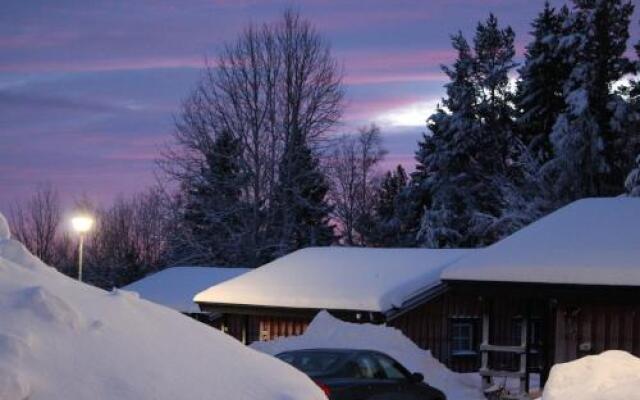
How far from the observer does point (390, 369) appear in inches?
597

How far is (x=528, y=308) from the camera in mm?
21531

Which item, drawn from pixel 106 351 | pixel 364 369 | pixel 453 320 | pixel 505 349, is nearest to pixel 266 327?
pixel 453 320

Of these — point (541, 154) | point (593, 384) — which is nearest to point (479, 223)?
point (541, 154)

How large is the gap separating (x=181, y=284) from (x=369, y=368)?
26.2 m

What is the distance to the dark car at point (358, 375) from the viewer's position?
1360 cm

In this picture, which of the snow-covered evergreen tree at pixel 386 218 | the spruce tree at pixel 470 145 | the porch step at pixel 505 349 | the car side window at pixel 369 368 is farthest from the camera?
the snow-covered evergreen tree at pixel 386 218

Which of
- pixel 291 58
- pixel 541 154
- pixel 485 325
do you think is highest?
pixel 291 58

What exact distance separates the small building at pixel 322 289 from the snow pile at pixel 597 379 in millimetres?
17314

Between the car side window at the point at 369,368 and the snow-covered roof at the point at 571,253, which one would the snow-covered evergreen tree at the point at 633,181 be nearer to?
the snow-covered roof at the point at 571,253

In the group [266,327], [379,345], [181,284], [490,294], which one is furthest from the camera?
[181,284]

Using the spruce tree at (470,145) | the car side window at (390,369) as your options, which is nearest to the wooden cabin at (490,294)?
the car side window at (390,369)

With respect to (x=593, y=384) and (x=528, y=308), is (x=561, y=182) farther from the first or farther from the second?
(x=593, y=384)

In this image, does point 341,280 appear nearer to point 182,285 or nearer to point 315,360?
point 182,285

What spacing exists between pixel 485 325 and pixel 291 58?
26.9 m
